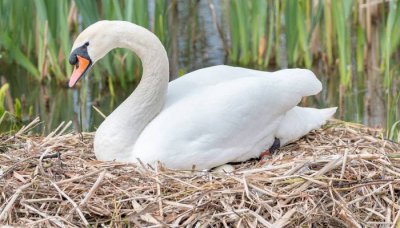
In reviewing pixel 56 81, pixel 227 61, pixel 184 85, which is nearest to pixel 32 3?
pixel 56 81

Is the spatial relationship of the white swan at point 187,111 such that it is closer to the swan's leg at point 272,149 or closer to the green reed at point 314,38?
the swan's leg at point 272,149

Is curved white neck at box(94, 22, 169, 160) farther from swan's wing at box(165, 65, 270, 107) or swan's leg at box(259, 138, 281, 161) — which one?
swan's leg at box(259, 138, 281, 161)

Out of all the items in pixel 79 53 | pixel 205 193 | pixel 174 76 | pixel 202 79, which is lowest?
pixel 174 76

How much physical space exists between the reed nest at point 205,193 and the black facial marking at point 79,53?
48 centimetres

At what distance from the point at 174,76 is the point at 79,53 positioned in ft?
12.2

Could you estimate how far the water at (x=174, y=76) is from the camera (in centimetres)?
793

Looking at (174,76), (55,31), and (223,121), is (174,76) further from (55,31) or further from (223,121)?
(223,121)

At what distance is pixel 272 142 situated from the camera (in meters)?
5.79

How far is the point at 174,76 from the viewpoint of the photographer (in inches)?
358

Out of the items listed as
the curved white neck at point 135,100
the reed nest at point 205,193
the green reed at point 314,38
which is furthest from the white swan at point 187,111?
the green reed at point 314,38

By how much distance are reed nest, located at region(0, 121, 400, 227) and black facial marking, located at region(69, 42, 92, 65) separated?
0.48 m

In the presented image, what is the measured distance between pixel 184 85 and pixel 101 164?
777 mm

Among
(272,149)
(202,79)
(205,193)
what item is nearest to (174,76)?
(202,79)

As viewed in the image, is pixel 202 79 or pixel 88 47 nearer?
pixel 88 47
